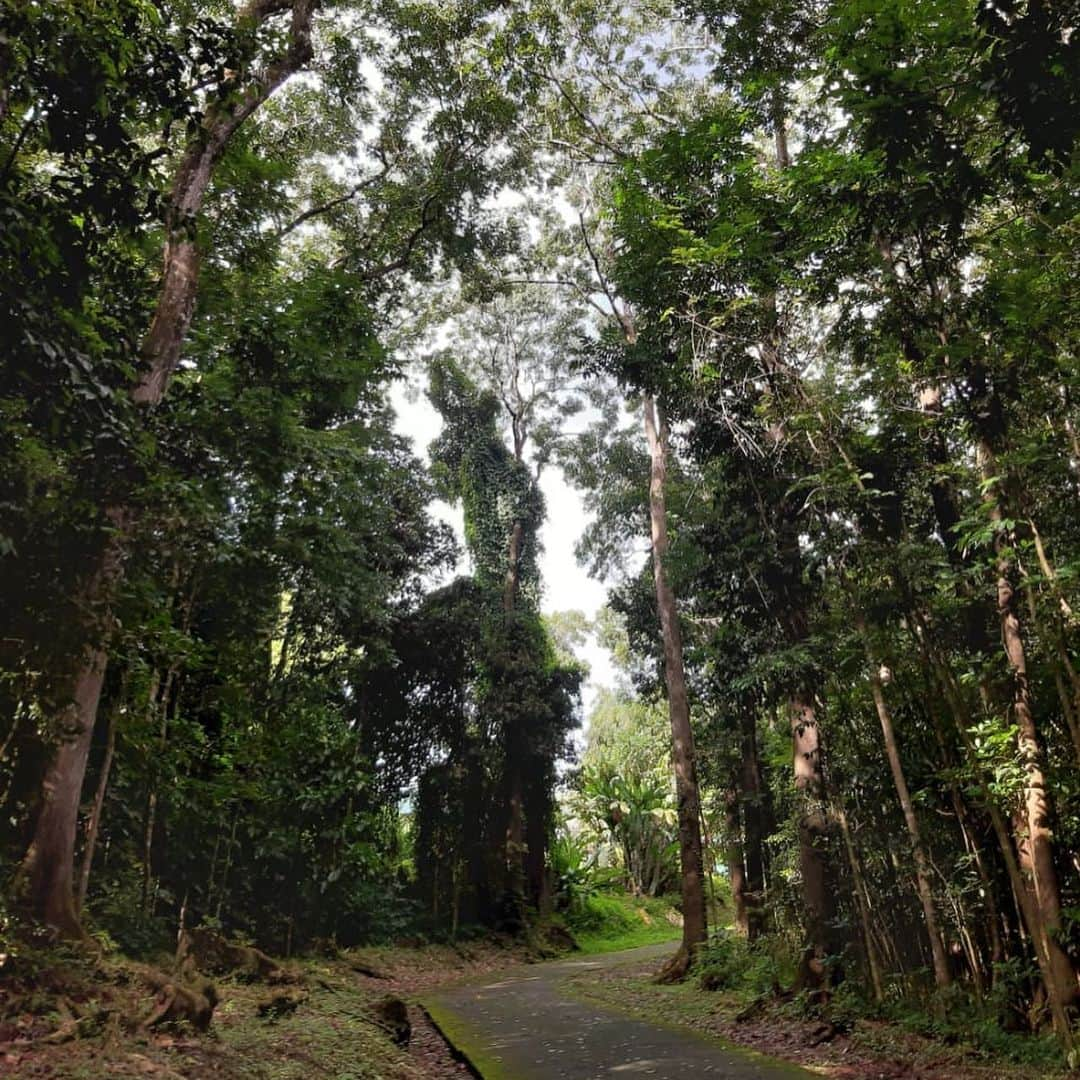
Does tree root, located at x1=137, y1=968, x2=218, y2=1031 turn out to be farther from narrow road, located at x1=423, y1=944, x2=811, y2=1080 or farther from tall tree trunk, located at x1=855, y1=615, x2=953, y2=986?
tall tree trunk, located at x1=855, y1=615, x2=953, y2=986

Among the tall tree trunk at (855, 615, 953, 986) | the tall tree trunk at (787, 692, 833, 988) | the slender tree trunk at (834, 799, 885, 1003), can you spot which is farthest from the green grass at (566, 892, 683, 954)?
the tall tree trunk at (855, 615, 953, 986)

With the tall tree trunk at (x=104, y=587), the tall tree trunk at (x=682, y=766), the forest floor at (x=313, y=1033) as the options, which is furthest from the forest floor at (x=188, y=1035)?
the tall tree trunk at (x=682, y=766)

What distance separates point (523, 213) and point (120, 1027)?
15533mm

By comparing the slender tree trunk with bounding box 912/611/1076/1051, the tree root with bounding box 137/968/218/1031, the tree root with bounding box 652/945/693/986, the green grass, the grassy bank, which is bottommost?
the green grass

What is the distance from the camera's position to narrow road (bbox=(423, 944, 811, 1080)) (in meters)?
5.69

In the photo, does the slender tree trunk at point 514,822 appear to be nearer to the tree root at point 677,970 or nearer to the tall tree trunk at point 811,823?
the tree root at point 677,970

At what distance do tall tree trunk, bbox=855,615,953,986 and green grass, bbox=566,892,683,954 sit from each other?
1446 cm

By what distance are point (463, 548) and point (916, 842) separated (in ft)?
48.1

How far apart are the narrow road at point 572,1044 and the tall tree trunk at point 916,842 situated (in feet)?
5.30

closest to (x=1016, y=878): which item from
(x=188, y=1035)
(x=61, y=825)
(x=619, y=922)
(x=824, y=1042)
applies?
(x=824, y=1042)

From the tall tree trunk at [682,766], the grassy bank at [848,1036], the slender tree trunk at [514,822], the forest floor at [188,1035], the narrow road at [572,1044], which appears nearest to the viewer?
the forest floor at [188,1035]

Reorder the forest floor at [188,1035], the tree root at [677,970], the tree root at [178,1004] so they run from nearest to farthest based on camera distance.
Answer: the forest floor at [188,1035] → the tree root at [178,1004] → the tree root at [677,970]

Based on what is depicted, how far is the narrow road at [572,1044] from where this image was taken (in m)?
5.69

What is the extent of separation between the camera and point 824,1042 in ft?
21.2
